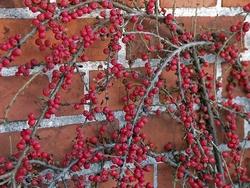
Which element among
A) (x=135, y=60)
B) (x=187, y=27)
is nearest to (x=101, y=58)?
(x=135, y=60)

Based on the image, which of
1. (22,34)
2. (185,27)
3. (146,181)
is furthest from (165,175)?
(22,34)

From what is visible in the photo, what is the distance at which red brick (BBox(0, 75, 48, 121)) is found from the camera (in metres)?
0.96

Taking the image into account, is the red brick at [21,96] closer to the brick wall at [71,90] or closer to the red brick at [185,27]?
the brick wall at [71,90]

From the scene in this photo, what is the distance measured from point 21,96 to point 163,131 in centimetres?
29

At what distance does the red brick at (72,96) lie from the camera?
101 cm

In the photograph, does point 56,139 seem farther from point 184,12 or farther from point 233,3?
point 233,3

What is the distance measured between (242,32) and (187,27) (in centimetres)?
11

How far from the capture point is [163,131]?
43.7 inches

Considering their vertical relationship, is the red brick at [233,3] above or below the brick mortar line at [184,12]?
above

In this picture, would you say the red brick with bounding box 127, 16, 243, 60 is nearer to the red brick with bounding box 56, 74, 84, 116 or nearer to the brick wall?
the brick wall

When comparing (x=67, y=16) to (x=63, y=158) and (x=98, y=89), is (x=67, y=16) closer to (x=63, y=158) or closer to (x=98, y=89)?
(x=98, y=89)

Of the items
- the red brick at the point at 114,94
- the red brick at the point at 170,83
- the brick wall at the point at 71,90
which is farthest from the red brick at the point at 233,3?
the red brick at the point at 114,94

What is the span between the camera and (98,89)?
0.99m

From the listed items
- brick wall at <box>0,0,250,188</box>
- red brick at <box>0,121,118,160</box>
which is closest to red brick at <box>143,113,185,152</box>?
brick wall at <box>0,0,250,188</box>
